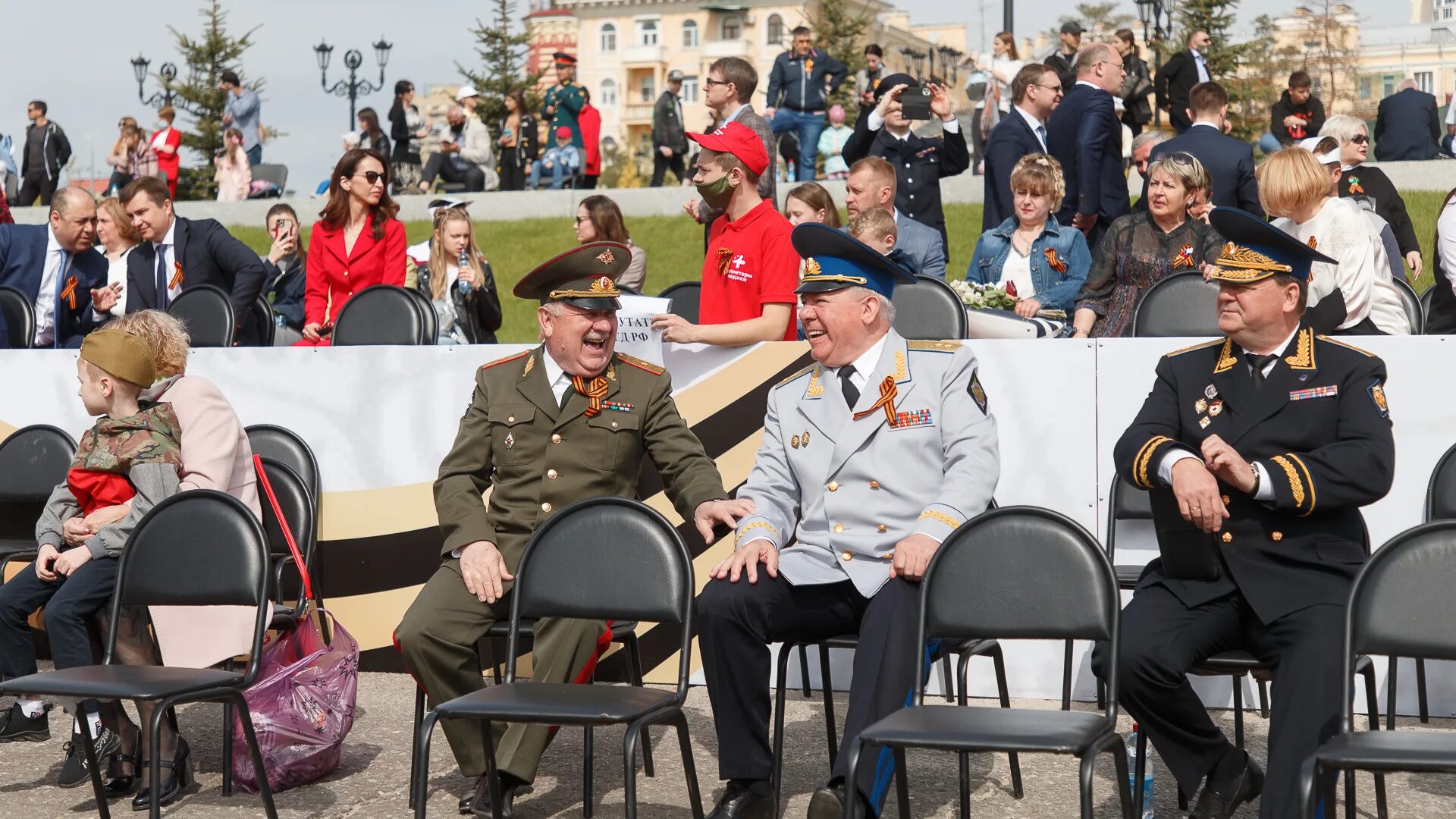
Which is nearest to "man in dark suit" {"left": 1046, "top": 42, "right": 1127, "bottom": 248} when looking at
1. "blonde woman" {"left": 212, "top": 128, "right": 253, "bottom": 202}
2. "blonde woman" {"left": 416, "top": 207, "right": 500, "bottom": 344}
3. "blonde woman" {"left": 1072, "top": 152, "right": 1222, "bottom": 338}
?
"blonde woman" {"left": 1072, "top": 152, "right": 1222, "bottom": 338}

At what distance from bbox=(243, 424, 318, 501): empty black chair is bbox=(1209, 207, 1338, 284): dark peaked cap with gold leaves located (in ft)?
11.7

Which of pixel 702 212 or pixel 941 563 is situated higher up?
pixel 702 212

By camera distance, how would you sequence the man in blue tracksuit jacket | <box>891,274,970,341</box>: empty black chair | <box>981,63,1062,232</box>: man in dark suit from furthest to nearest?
the man in blue tracksuit jacket < <box>981,63,1062,232</box>: man in dark suit < <box>891,274,970,341</box>: empty black chair

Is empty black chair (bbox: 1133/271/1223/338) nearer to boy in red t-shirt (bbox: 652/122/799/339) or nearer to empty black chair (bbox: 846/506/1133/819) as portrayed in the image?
boy in red t-shirt (bbox: 652/122/799/339)

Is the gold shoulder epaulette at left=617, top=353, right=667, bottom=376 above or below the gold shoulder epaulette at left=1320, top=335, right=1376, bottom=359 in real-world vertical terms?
below

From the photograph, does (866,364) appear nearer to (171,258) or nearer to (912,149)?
(171,258)

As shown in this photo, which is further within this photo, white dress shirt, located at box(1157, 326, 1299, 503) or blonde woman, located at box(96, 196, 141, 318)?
blonde woman, located at box(96, 196, 141, 318)

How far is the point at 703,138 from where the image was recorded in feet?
21.1

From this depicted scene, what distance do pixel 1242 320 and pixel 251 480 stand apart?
3345 millimetres

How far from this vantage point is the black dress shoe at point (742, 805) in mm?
4621

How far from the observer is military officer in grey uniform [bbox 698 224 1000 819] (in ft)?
15.2

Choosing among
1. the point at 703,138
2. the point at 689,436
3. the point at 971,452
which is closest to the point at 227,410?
the point at 689,436

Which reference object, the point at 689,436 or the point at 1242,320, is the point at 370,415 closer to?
the point at 689,436

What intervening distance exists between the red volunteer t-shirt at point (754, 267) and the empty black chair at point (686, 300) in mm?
1598
